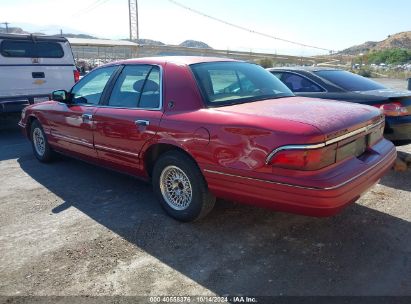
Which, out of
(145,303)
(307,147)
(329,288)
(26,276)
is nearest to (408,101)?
(307,147)

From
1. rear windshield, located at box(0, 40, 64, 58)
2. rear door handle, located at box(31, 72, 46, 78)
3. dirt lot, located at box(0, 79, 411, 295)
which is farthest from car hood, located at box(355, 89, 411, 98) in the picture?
rear windshield, located at box(0, 40, 64, 58)

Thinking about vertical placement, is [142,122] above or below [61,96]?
below

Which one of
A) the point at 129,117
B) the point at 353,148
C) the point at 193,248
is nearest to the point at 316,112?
the point at 353,148

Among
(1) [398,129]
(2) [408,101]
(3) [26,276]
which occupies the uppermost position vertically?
(2) [408,101]

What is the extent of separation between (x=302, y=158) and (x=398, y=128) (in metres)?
2.91

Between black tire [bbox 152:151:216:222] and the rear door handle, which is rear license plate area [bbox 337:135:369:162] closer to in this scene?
black tire [bbox 152:151:216:222]

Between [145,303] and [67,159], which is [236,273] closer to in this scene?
[145,303]

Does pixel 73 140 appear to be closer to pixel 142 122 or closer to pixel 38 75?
pixel 142 122

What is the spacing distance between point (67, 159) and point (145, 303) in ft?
13.6

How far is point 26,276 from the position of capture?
2.96 m

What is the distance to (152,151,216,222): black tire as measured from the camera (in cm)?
350

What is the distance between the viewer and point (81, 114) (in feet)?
15.4

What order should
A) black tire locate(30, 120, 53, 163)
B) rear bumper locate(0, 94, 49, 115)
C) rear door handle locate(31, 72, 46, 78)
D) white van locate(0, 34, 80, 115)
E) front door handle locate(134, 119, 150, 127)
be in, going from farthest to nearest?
1. rear door handle locate(31, 72, 46, 78)
2. white van locate(0, 34, 80, 115)
3. rear bumper locate(0, 94, 49, 115)
4. black tire locate(30, 120, 53, 163)
5. front door handle locate(134, 119, 150, 127)

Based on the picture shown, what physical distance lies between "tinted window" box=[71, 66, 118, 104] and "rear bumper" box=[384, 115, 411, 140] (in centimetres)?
360
